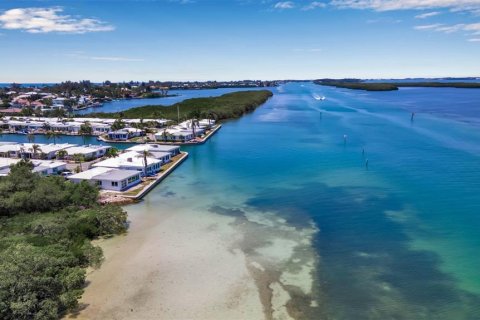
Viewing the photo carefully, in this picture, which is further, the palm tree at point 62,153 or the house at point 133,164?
the palm tree at point 62,153

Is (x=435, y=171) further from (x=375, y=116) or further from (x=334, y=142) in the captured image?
(x=375, y=116)

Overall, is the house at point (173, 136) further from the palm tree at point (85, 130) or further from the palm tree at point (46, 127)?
the palm tree at point (46, 127)

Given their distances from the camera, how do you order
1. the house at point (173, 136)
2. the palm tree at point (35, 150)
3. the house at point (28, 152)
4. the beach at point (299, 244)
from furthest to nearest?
the house at point (173, 136) → the house at point (28, 152) → the palm tree at point (35, 150) → the beach at point (299, 244)

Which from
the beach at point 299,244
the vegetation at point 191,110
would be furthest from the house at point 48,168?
the vegetation at point 191,110

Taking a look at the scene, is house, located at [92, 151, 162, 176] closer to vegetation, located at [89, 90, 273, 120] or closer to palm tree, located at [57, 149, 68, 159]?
palm tree, located at [57, 149, 68, 159]

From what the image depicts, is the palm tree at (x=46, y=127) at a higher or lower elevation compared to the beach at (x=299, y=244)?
higher

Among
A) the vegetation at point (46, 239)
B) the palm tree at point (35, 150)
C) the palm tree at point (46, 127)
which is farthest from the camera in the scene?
the palm tree at point (46, 127)
